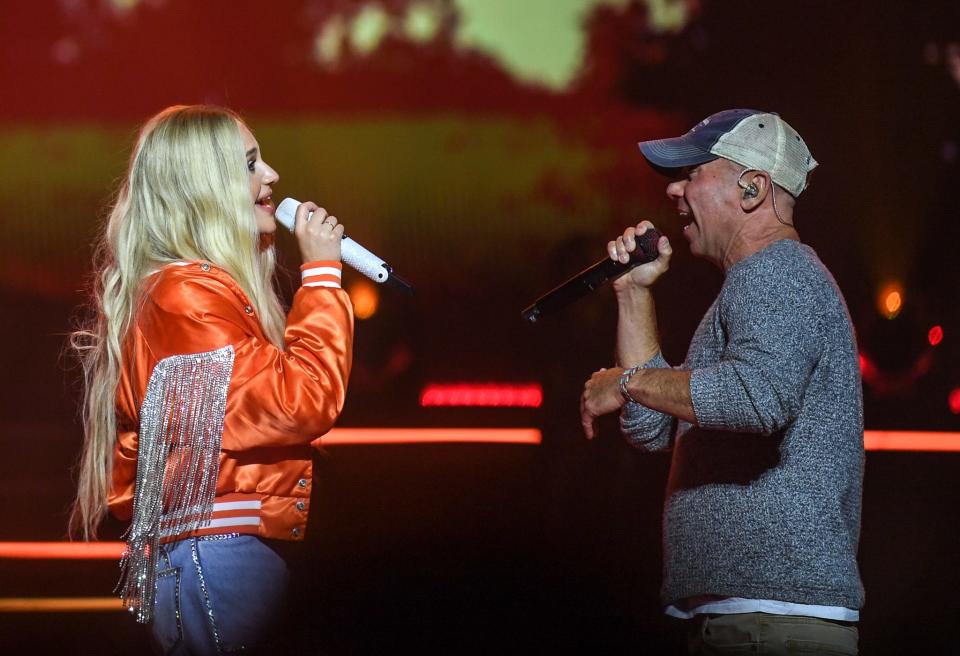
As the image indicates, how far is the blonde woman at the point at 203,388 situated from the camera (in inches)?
60.0

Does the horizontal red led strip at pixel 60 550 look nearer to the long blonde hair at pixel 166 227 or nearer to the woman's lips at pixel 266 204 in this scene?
the long blonde hair at pixel 166 227

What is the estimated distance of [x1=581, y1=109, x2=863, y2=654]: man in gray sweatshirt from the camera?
146 cm

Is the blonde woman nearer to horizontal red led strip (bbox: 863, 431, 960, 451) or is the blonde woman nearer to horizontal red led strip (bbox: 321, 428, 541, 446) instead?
horizontal red led strip (bbox: 321, 428, 541, 446)

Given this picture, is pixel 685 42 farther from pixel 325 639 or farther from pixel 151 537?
pixel 151 537

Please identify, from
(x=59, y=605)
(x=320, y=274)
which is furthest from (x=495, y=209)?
(x=320, y=274)

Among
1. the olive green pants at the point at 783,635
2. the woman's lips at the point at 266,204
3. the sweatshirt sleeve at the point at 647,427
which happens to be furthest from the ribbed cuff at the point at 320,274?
the olive green pants at the point at 783,635

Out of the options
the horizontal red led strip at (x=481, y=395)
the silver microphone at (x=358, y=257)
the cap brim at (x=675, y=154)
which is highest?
the cap brim at (x=675, y=154)

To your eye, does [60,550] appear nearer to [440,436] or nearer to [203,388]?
[440,436]

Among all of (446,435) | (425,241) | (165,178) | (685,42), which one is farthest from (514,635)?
(685,42)

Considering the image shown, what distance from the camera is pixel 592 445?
370 cm

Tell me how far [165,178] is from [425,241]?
2.61 metres

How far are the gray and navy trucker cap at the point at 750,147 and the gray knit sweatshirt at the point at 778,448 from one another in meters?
0.18

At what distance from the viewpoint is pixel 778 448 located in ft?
5.00

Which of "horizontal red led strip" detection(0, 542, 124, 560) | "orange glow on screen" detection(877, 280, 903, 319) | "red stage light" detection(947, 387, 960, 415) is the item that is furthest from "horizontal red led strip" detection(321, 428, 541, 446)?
"red stage light" detection(947, 387, 960, 415)
